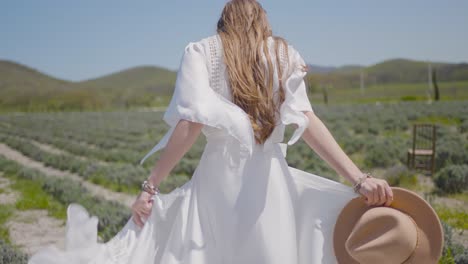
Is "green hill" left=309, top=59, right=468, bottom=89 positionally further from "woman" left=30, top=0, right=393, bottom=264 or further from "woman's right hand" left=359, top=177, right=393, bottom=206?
"woman's right hand" left=359, top=177, right=393, bottom=206

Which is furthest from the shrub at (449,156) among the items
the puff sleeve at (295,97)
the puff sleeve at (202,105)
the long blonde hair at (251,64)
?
the puff sleeve at (202,105)

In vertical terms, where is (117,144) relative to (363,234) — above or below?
below

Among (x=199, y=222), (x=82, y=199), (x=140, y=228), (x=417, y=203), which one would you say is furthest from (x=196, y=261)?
(x=82, y=199)

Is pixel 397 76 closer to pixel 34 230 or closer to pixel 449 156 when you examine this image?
pixel 449 156

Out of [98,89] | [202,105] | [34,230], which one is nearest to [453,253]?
[202,105]

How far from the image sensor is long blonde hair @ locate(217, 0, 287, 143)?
2070 mm

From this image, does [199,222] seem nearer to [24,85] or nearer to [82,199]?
[82,199]

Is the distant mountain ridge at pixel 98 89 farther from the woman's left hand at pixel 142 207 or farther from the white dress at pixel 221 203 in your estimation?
the woman's left hand at pixel 142 207

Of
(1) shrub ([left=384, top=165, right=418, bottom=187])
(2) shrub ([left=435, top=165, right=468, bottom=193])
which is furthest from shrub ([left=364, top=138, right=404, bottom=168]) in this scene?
(2) shrub ([left=435, top=165, right=468, bottom=193])

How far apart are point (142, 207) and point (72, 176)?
32.6 feet

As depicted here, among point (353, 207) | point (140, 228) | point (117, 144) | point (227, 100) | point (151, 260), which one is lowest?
point (117, 144)

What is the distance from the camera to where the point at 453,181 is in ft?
25.7

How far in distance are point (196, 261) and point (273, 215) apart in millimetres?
445

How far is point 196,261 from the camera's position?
213 cm
